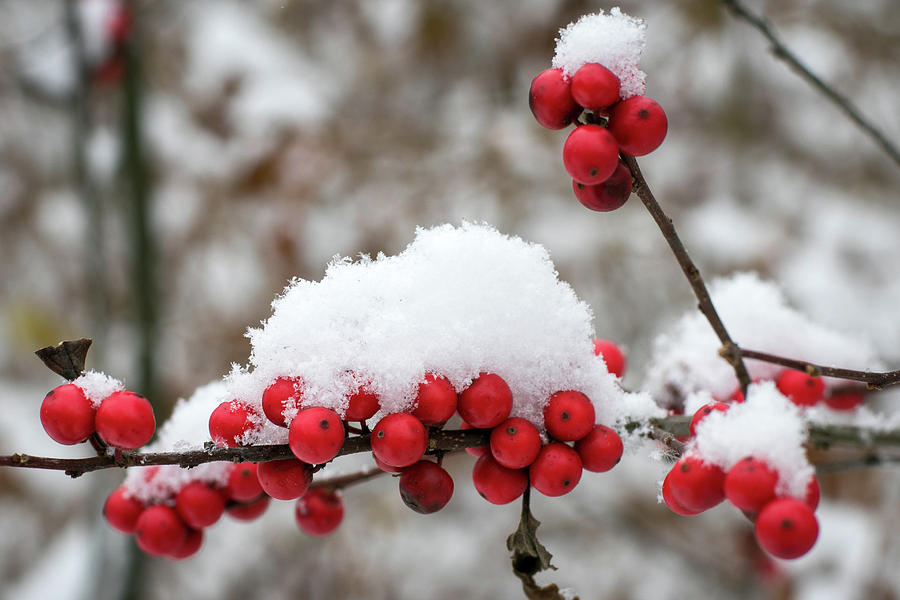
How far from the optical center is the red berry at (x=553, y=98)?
3.03 ft

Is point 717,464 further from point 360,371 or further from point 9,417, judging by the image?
point 9,417

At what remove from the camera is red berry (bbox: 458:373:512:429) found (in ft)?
2.97

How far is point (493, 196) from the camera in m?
4.20

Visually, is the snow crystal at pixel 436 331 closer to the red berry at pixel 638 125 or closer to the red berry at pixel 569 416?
the red berry at pixel 569 416

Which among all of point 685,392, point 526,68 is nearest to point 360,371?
point 685,392

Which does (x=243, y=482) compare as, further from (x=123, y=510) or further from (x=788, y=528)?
(x=788, y=528)

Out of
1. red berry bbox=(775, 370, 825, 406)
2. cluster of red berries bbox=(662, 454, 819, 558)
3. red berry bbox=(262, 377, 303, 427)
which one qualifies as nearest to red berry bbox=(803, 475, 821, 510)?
cluster of red berries bbox=(662, 454, 819, 558)

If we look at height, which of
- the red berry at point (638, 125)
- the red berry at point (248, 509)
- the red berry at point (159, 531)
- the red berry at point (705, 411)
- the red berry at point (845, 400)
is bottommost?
the red berry at point (159, 531)

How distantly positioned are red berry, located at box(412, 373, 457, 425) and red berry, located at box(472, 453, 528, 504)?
115 millimetres

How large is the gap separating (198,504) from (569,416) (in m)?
0.61

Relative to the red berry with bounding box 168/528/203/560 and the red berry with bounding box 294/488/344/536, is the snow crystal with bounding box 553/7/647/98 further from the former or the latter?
the red berry with bounding box 168/528/203/560

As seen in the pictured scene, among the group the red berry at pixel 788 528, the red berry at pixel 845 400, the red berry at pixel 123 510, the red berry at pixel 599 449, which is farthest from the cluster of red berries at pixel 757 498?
the red berry at pixel 123 510

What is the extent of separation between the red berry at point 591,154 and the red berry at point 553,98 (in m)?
0.05

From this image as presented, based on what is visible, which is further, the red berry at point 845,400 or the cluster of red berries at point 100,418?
the red berry at point 845,400
